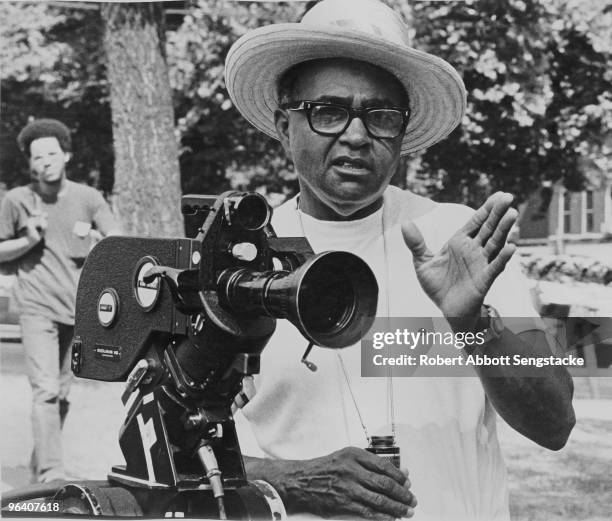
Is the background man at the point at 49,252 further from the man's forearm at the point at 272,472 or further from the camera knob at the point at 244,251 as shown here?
the camera knob at the point at 244,251

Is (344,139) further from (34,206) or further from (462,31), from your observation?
(34,206)

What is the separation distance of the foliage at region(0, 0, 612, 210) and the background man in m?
0.07

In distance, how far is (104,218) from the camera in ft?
10.1

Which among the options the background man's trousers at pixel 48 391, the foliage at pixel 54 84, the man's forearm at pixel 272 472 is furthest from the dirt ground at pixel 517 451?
the foliage at pixel 54 84

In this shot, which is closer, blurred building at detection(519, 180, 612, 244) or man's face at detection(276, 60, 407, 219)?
man's face at detection(276, 60, 407, 219)

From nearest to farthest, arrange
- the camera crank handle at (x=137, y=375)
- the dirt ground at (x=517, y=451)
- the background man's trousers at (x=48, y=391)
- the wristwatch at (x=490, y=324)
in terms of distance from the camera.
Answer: the camera crank handle at (x=137, y=375), the wristwatch at (x=490, y=324), the dirt ground at (x=517, y=451), the background man's trousers at (x=48, y=391)

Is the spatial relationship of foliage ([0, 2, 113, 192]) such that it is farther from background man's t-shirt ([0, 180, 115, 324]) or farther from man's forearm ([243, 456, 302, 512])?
man's forearm ([243, 456, 302, 512])

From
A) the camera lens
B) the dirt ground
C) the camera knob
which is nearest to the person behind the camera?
the camera lens

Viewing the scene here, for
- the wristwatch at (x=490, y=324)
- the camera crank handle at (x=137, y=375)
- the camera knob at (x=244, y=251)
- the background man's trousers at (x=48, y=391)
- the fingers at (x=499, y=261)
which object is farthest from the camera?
the background man's trousers at (x=48, y=391)

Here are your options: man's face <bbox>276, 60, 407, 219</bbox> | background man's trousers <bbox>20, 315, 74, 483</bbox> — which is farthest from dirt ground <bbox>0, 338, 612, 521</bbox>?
man's face <bbox>276, 60, 407, 219</bbox>

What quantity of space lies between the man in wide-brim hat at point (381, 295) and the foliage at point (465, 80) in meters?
0.14

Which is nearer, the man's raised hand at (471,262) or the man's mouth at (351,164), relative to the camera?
the man's raised hand at (471,262)

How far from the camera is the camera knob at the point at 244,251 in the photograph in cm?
197

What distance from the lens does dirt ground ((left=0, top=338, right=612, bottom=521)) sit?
2791mm
